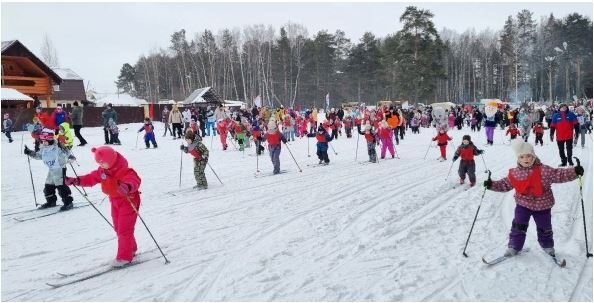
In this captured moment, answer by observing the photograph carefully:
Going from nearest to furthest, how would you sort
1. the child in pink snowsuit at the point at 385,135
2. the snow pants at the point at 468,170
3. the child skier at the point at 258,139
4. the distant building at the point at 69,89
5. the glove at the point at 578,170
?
the glove at the point at 578,170 → the snow pants at the point at 468,170 → the child in pink snowsuit at the point at 385,135 → the child skier at the point at 258,139 → the distant building at the point at 69,89

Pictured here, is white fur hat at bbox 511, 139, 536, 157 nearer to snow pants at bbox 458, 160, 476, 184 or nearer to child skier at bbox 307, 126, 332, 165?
snow pants at bbox 458, 160, 476, 184

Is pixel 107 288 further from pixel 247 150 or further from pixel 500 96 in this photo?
pixel 500 96

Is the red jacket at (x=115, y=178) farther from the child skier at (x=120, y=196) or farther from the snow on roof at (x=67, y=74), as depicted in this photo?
the snow on roof at (x=67, y=74)

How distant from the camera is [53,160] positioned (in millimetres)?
7039

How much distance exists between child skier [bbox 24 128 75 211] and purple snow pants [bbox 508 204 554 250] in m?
6.43

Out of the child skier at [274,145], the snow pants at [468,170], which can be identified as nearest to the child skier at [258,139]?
the child skier at [274,145]

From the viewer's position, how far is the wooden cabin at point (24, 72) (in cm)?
2803

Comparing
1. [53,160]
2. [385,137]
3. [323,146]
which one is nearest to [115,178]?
[53,160]

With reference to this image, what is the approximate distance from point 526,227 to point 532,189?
0.43 meters

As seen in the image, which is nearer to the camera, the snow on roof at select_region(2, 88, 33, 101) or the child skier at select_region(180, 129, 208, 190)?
the child skier at select_region(180, 129, 208, 190)

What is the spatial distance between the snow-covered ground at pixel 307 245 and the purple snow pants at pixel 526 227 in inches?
6.8

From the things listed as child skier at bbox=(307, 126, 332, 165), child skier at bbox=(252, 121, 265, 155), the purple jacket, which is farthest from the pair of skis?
child skier at bbox=(252, 121, 265, 155)

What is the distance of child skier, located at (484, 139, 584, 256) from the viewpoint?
4203mm

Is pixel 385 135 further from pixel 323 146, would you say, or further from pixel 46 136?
pixel 46 136
